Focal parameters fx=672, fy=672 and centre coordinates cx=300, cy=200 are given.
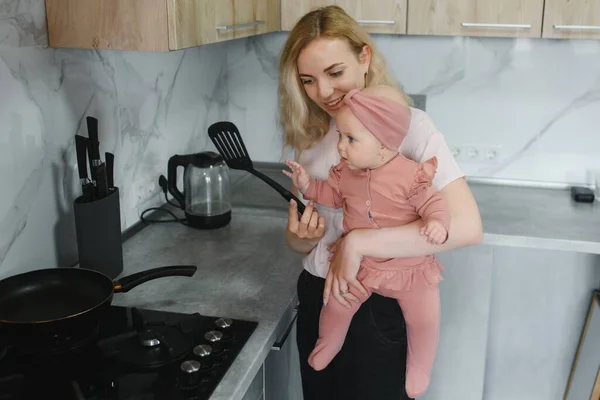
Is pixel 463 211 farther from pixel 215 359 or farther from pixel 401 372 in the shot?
pixel 215 359

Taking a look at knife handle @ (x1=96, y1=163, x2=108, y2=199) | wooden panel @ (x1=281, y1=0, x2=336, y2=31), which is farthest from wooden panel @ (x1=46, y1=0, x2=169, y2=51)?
wooden panel @ (x1=281, y1=0, x2=336, y2=31)

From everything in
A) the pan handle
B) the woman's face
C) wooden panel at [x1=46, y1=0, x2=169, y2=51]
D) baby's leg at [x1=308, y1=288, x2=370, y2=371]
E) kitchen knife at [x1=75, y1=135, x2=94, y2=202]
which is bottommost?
baby's leg at [x1=308, y1=288, x2=370, y2=371]

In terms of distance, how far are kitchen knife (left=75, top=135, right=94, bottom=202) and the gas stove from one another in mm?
310

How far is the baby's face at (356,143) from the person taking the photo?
4.09ft

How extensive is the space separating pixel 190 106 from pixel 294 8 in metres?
0.52

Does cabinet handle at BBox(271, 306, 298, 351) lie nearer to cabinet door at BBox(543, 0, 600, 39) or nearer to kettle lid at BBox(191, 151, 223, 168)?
kettle lid at BBox(191, 151, 223, 168)

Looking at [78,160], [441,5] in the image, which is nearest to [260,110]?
[441,5]

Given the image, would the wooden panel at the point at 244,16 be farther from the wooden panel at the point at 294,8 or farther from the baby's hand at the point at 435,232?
the baby's hand at the point at 435,232

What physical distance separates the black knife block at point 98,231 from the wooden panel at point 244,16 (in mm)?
499

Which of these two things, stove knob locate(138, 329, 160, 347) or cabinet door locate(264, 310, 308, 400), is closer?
stove knob locate(138, 329, 160, 347)

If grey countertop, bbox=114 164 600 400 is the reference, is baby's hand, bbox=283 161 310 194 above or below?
above

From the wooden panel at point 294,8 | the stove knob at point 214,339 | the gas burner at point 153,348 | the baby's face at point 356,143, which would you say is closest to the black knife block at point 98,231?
the gas burner at point 153,348

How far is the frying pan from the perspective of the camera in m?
1.23

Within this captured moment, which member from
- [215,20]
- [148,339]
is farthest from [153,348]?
[215,20]
